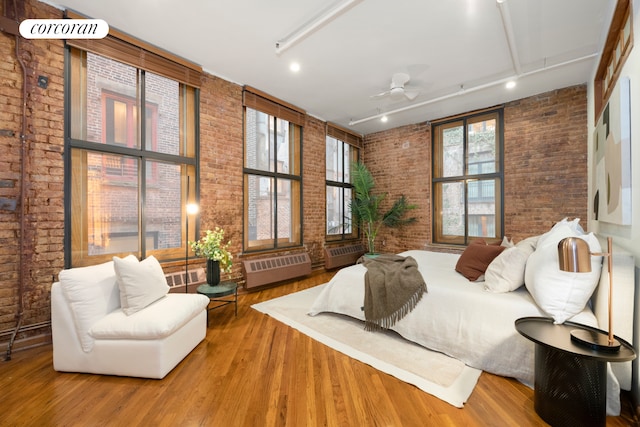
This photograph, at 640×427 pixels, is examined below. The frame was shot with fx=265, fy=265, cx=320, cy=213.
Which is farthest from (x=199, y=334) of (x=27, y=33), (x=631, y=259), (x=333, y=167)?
(x=333, y=167)

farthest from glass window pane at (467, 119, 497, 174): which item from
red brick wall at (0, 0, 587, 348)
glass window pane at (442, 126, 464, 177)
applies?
red brick wall at (0, 0, 587, 348)

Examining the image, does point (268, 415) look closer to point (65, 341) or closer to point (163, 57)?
point (65, 341)

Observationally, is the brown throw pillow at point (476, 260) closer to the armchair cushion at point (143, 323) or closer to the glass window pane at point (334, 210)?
the armchair cushion at point (143, 323)

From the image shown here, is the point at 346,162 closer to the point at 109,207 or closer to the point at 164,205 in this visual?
the point at 164,205

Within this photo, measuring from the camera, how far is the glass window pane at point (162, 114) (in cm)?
342

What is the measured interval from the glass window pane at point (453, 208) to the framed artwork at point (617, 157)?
2.78 m

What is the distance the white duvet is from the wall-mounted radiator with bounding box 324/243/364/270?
2844mm

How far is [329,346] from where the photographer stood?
A: 2.54m

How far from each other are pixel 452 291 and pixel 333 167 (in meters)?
4.36

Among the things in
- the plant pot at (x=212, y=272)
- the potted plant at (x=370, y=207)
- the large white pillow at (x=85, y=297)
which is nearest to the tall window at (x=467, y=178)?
the potted plant at (x=370, y=207)

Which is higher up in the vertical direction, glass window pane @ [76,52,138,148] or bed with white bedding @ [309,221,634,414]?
glass window pane @ [76,52,138,148]

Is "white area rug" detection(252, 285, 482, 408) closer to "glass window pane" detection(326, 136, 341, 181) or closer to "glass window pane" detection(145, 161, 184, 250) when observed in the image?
"glass window pane" detection(145, 161, 184, 250)

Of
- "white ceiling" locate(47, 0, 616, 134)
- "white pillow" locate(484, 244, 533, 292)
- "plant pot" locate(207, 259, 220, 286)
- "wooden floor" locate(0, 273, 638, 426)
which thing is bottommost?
"wooden floor" locate(0, 273, 638, 426)

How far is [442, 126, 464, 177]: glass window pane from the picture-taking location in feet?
18.0
